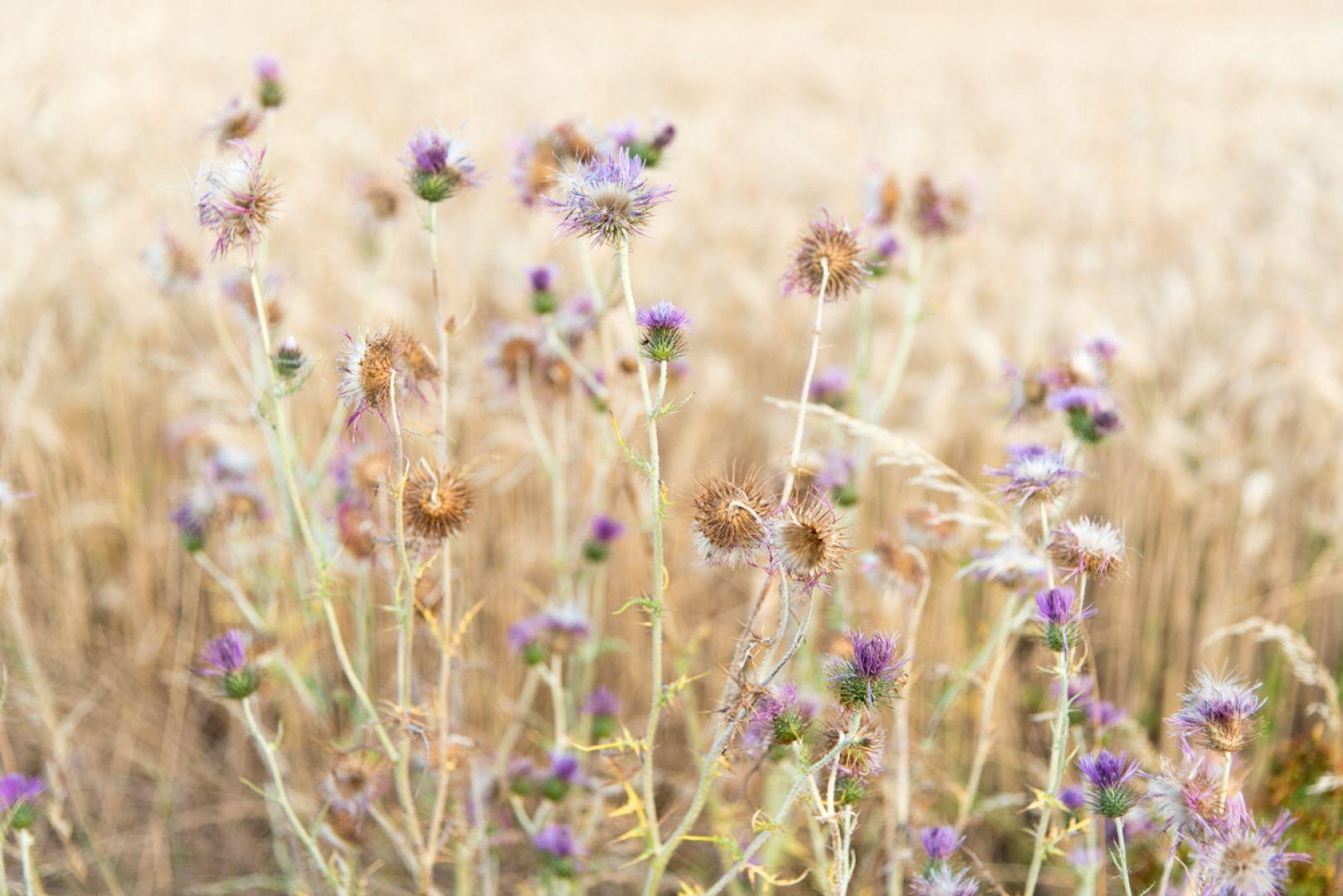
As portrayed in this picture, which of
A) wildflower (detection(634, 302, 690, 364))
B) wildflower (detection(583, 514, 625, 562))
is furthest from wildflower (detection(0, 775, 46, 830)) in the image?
wildflower (detection(634, 302, 690, 364))

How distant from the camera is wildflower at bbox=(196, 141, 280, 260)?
1.54m

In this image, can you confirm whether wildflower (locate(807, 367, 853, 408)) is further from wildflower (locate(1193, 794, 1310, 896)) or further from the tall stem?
wildflower (locate(1193, 794, 1310, 896))

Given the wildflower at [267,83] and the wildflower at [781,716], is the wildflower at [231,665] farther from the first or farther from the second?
the wildflower at [267,83]

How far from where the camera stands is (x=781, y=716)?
1434mm

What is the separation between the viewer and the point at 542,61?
1149cm

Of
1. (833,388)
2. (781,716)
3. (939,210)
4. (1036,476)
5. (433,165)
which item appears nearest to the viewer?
(781,716)

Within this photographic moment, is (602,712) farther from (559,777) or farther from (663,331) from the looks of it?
(663,331)

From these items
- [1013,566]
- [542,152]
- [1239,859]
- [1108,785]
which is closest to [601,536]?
[542,152]

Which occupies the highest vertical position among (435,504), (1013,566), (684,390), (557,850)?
(435,504)

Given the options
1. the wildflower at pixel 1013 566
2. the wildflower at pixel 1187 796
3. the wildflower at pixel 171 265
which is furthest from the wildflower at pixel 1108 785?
the wildflower at pixel 171 265

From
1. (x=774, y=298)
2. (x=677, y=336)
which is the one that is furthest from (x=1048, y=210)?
(x=677, y=336)

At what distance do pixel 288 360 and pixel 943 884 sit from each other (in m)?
1.25

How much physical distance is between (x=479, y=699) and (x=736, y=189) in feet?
15.5

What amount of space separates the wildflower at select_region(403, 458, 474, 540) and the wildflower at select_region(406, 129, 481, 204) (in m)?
0.45
